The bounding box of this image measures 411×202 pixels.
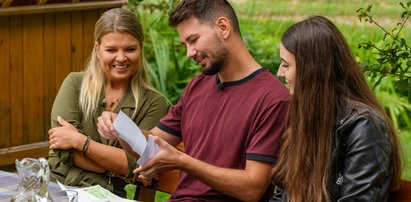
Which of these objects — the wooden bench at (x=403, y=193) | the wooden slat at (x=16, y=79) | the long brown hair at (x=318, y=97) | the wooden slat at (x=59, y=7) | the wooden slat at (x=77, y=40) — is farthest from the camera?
the wooden slat at (x=77, y=40)

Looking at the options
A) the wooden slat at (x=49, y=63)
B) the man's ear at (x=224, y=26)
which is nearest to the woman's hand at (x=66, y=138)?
the man's ear at (x=224, y=26)

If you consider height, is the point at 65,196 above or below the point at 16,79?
above

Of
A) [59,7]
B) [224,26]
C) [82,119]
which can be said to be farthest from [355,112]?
[59,7]

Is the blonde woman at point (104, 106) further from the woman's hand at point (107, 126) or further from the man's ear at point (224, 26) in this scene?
the man's ear at point (224, 26)

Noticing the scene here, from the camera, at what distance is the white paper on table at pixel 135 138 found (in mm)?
3869

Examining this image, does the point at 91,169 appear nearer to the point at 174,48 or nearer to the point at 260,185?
the point at 260,185

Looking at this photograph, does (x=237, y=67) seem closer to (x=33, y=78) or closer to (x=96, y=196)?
(x=96, y=196)

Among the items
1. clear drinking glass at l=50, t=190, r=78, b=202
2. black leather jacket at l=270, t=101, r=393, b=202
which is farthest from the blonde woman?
black leather jacket at l=270, t=101, r=393, b=202

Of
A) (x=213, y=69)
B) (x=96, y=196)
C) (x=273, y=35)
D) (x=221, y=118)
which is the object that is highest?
(x=213, y=69)

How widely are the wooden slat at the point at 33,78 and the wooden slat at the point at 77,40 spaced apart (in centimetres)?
27

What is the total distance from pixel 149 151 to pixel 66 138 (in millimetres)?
751

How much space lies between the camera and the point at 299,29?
3.64 metres

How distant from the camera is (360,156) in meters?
3.46

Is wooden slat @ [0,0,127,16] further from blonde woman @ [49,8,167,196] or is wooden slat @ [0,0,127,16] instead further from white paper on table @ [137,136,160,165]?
white paper on table @ [137,136,160,165]
